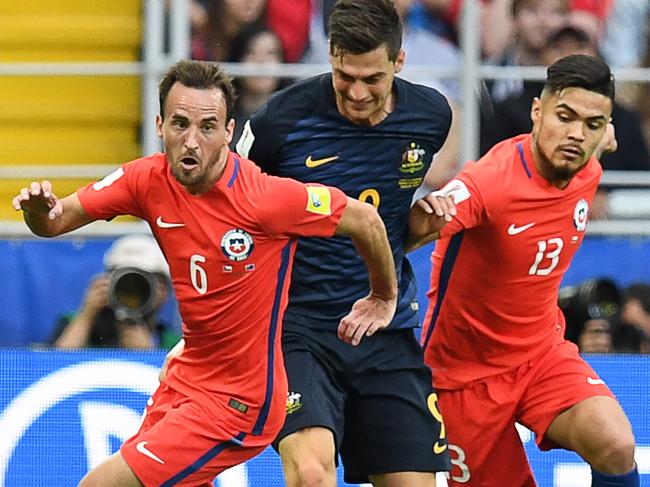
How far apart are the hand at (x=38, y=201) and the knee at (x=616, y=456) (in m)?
2.25

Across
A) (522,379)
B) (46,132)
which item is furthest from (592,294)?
(46,132)

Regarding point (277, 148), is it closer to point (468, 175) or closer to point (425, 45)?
point (468, 175)

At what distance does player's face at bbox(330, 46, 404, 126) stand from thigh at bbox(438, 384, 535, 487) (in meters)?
1.29

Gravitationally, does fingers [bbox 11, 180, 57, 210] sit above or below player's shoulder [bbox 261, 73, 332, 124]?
below

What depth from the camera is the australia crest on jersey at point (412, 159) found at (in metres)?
6.12

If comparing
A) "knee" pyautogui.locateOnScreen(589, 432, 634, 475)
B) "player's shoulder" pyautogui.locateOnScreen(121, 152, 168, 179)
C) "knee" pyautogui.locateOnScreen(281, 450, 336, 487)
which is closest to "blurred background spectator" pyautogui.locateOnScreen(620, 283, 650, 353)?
"knee" pyautogui.locateOnScreen(589, 432, 634, 475)

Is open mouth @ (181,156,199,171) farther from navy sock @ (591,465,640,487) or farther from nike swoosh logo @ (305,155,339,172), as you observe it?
navy sock @ (591,465,640,487)

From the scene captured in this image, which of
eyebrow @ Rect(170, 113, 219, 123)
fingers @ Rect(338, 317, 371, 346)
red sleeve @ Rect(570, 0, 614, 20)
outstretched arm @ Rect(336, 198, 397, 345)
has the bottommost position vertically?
fingers @ Rect(338, 317, 371, 346)

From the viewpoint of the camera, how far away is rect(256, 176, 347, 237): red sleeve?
561cm

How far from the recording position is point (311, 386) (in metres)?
5.95

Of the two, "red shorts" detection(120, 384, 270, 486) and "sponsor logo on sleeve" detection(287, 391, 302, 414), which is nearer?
"red shorts" detection(120, 384, 270, 486)

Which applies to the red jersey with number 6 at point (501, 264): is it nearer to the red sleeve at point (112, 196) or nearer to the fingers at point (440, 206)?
the fingers at point (440, 206)

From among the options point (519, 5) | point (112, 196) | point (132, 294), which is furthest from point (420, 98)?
point (519, 5)

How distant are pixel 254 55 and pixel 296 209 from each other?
368 centimetres
